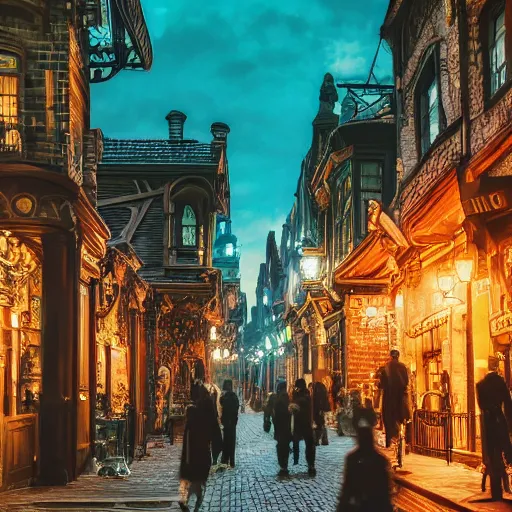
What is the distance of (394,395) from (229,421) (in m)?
3.75

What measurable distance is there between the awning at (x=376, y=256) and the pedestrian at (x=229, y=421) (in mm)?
4984

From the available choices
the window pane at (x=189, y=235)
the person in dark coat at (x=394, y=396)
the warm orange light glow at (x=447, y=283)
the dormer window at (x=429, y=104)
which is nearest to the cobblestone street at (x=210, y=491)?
the person in dark coat at (x=394, y=396)

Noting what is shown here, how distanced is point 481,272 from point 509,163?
87.4 inches

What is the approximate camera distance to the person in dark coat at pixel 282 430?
18.0m

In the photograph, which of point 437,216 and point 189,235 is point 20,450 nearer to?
point 437,216

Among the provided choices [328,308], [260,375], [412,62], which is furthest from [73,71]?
[260,375]

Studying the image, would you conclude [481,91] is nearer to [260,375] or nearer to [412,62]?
[412,62]

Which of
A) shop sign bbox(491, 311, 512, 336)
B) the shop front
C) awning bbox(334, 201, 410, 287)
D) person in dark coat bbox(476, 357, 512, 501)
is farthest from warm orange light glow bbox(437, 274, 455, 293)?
the shop front

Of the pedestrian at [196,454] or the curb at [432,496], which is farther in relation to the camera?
the pedestrian at [196,454]

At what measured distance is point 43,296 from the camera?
15766 millimetres

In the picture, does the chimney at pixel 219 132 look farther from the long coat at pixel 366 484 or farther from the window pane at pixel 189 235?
the long coat at pixel 366 484

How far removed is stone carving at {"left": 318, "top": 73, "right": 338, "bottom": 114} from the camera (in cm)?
4422

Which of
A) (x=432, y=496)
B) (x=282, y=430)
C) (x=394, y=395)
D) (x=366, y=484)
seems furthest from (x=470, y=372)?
(x=366, y=484)

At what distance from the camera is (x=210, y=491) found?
51.3 feet
